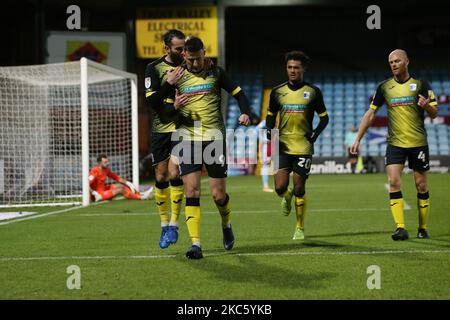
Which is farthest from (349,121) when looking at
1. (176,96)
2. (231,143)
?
(176,96)

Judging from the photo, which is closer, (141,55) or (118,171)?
(118,171)

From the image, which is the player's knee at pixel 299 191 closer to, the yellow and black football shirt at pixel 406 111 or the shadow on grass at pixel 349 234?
the shadow on grass at pixel 349 234

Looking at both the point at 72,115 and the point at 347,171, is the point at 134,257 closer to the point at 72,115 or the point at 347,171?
the point at 72,115

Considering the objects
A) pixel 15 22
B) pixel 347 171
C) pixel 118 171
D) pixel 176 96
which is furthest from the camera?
pixel 347 171

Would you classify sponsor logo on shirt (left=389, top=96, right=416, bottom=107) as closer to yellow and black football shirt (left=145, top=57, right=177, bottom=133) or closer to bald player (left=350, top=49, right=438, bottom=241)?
bald player (left=350, top=49, right=438, bottom=241)

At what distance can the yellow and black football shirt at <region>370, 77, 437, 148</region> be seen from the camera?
884cm

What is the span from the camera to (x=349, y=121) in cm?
3362

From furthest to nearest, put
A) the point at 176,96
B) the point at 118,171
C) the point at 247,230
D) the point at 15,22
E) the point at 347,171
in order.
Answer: the point at 347,171 → the point at 15,22 → the point at 118,171 → the point at 247,230 → the point at 176,96

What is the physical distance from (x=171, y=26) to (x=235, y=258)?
20.4m

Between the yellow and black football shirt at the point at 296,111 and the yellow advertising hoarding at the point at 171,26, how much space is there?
17.5 m

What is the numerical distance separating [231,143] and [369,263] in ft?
78.4

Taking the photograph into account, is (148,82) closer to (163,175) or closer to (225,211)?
(163,175)

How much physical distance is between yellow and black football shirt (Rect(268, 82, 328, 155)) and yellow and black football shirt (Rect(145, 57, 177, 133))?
130 centimetres

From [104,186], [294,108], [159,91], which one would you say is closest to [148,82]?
[159,91]
